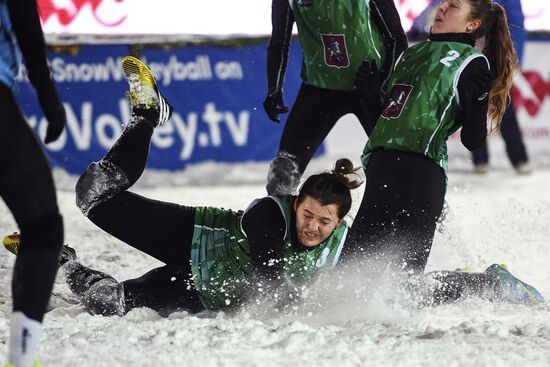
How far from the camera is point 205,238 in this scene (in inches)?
154

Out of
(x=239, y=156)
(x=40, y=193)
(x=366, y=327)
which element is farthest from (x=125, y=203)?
(x=239, y=156)

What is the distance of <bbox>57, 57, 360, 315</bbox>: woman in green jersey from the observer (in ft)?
12.3

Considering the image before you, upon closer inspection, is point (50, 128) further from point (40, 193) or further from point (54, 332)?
point (54, 332)

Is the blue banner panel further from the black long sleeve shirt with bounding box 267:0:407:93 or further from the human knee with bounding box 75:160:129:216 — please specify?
the human knee with bounding box 75:160:129:216

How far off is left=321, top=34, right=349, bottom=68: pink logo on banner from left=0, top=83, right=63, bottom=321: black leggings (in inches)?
92.7

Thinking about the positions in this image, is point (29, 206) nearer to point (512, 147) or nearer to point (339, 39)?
point (339, 39)

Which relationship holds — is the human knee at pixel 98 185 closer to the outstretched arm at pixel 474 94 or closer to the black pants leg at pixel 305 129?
the black pants leg at pixel 305 129

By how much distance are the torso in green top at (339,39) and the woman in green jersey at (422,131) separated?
19.6 inches

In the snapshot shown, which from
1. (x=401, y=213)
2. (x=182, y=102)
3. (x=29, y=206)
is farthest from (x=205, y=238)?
(x=182, y=102)

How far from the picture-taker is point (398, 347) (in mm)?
3207

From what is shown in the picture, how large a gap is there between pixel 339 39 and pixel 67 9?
416 centimetres

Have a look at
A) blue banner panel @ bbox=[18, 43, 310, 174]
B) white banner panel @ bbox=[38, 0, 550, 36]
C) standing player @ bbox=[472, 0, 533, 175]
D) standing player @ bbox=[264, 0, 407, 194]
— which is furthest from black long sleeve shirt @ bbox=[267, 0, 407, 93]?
standing player @ bbox=[472, 0, 533, 175]

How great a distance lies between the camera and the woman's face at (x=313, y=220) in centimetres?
372

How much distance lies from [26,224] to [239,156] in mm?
5627
